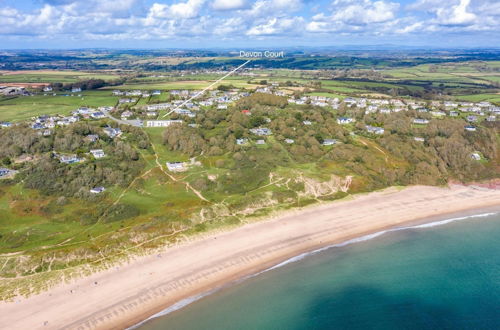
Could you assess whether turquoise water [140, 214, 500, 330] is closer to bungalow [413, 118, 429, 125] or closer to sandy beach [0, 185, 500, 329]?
sandy beach [0, 185, 500, 329]

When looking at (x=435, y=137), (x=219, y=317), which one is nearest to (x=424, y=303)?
(x=219, y=317)

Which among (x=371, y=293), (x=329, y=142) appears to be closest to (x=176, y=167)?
(x=329, y=142)

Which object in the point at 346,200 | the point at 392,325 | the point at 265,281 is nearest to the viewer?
the point at 392,325

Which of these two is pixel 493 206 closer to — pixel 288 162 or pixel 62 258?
pixel 288 162

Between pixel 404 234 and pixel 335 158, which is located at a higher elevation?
pixel 335 158

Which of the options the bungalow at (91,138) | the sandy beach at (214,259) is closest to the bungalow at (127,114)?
the bungalow at (91,138)

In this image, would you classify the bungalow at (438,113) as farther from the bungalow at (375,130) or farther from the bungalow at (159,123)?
the bungalow at (159,123)
